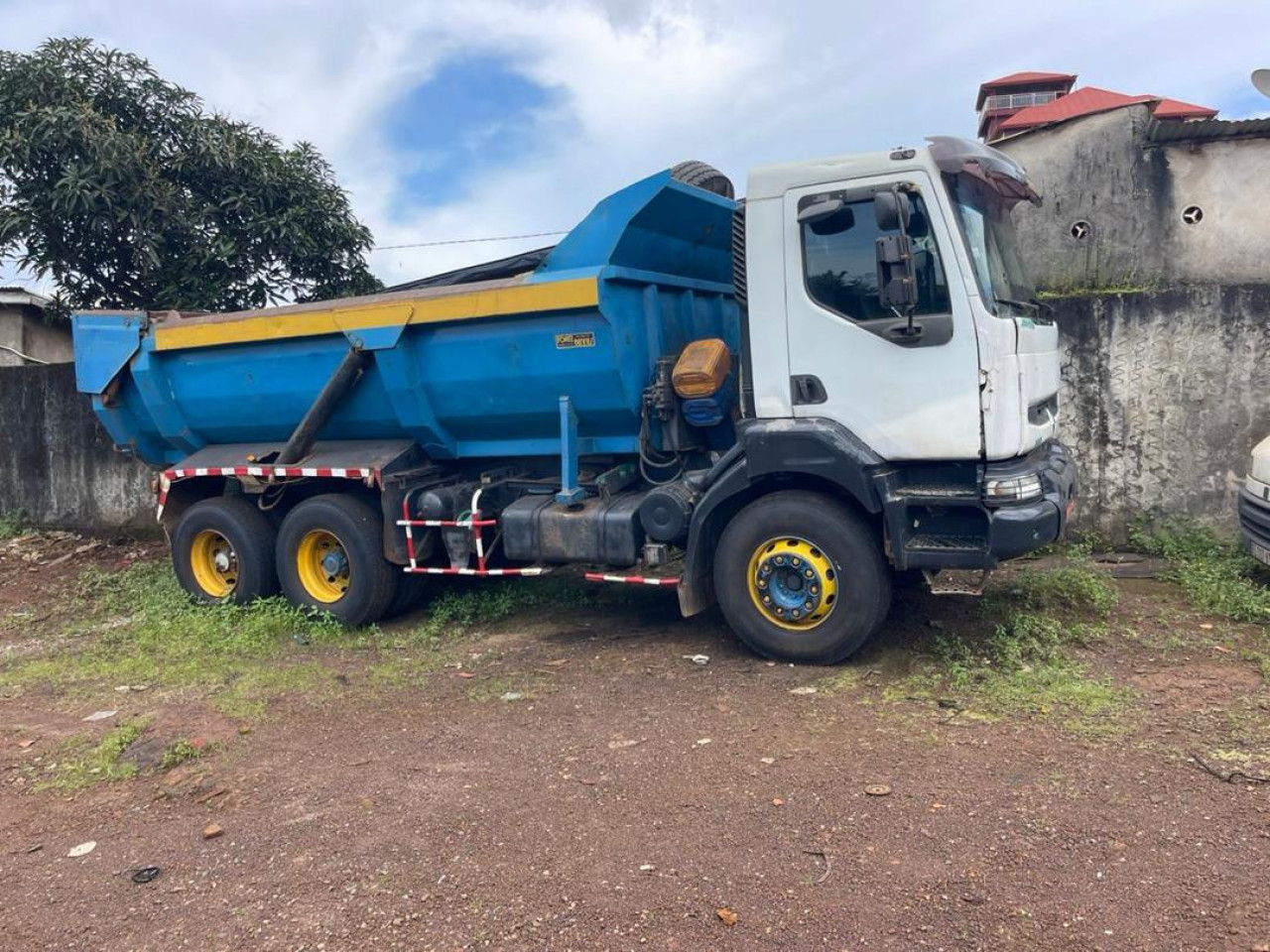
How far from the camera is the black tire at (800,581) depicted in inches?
195

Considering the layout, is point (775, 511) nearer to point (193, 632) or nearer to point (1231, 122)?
point (193, 632)

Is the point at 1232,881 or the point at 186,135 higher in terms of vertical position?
the point at 186,135

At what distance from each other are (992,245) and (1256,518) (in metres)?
2.66

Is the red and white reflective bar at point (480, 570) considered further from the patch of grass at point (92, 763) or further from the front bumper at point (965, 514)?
the front bumper at point (965, 514)

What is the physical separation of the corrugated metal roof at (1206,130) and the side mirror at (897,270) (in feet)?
23.2

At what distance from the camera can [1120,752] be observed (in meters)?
3.81

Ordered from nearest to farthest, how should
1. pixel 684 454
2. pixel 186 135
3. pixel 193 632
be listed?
pixel 684 454, pixel 193 632, pixel 186 135

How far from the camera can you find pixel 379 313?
620 cm

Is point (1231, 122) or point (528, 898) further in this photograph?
point (1231, 122)

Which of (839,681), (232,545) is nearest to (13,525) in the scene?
(232,545)

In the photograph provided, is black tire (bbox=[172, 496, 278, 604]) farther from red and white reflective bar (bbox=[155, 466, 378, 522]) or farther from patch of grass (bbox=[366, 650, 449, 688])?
patch of grass (bbox=[366, 650, 449, 688])

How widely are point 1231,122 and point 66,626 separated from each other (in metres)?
11.4

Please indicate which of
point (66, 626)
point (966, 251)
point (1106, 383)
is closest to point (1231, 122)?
point (1106, 383)

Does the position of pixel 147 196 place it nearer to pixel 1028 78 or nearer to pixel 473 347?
pixel 473 347
